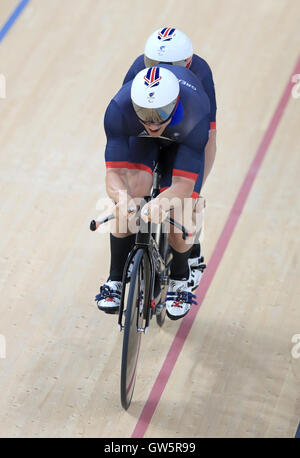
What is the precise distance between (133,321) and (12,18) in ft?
11.7

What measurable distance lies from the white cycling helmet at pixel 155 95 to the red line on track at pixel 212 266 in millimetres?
1362

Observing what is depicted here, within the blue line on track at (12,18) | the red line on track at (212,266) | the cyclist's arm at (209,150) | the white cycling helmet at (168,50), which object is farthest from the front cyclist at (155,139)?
the blue line on track at (12,18)

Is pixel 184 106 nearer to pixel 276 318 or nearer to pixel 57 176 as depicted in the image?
pixel 276 318

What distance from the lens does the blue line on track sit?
5723mm

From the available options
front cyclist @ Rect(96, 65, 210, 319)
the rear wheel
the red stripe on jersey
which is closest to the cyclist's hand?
front cyclist @ Rect(96, 65, 210, 319)

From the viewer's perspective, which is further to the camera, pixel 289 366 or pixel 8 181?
pixel 8 181

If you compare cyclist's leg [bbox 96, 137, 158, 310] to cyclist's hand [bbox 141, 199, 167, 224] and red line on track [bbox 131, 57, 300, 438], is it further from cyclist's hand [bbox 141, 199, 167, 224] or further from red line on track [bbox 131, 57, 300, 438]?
red line on track [bbox 131, 57, 300, 438]

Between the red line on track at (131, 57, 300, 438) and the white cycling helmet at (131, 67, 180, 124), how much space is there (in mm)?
1362

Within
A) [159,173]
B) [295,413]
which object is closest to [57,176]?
[159,173]

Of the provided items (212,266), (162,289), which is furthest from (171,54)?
(212,266)

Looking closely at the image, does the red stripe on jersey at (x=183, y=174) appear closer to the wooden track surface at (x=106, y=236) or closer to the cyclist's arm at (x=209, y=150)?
the cyclist's arm at (x=209, y=150)
